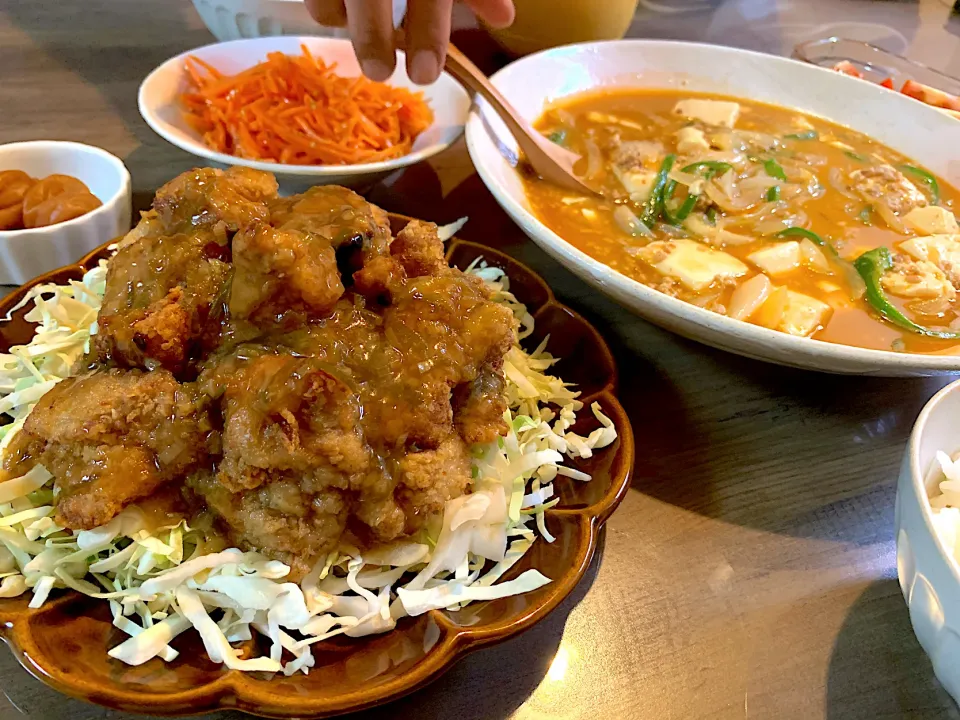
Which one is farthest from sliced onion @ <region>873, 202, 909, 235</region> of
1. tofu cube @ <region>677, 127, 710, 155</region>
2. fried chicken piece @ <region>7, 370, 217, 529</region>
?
→ fried chicken piece @ <region>7, 370, 217, 529</region>

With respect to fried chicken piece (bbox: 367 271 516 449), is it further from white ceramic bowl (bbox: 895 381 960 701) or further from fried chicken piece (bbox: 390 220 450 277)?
white ceramic bowl (bbox: 895 381 960 701)

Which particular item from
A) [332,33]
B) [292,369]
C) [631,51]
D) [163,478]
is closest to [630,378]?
[292,369]

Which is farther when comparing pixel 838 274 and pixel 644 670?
pixel 838 274

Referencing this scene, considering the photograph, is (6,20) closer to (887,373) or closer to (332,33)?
(332,33)

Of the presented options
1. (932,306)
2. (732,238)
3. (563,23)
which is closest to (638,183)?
(732,238)

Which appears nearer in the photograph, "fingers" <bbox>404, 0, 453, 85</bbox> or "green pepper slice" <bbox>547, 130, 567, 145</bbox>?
"fingers" <bbox>404, 0, 453, 85</bbox>

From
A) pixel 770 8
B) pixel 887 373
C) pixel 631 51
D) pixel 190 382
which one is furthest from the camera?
pixel 770 8

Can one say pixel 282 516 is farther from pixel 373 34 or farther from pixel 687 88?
pixel 687 88

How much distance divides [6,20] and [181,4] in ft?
2.96

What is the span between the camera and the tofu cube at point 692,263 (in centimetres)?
219

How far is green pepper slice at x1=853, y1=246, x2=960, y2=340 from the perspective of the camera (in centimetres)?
210

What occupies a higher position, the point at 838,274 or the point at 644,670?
the point at 838,274

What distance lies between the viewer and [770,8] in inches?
205

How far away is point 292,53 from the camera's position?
3.01m
